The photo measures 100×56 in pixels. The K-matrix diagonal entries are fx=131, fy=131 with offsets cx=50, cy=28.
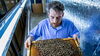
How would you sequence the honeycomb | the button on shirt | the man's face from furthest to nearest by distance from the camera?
1. the button on shirt
2. the man's face
3. the honeycomb

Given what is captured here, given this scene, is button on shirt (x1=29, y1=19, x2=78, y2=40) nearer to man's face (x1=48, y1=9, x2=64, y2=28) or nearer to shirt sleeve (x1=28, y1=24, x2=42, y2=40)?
shirt sleeve (x1=28, y1=24, x2=42, y2=40)

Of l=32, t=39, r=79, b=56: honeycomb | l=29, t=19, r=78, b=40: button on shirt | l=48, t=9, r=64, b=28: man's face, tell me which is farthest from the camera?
l=29, t=19, r=78, b=40: button on shirt

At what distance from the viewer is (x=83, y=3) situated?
1.52 meters

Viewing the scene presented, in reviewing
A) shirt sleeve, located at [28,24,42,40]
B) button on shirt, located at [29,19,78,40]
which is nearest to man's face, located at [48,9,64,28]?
button on shirt, located at [29,19,78,40]

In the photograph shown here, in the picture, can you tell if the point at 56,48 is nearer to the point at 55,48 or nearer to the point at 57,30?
the point at 55,48

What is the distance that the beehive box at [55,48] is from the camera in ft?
3.47

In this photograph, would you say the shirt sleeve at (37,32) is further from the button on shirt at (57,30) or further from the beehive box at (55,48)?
the beehive box at (55,48)

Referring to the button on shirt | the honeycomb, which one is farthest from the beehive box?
the button on shirt

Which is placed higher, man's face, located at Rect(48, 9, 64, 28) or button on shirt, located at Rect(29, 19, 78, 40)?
man's face, located at Rect(48, 9, 64, 28)

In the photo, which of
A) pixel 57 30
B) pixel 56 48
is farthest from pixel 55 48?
pixel 57 30

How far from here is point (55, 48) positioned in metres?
1.11

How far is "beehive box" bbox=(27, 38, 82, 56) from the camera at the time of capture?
1057 millimetres

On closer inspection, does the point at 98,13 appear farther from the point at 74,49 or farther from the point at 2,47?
the point at 2,47

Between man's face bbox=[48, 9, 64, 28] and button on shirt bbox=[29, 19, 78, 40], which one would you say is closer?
man's face bbox=[48, 9, 64, 28]
